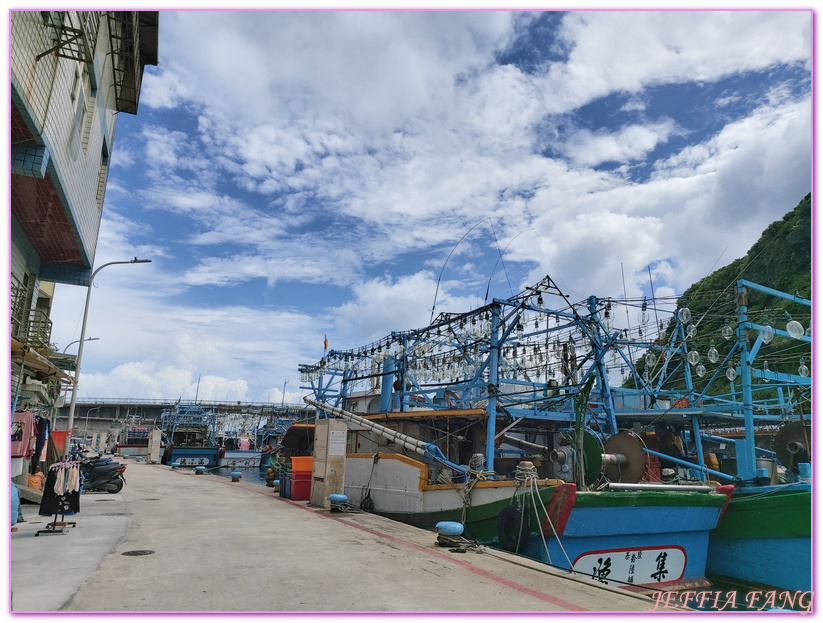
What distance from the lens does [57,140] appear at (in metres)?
10.5

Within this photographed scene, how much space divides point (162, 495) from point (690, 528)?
54.0 ft

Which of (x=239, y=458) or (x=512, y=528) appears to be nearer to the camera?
(x=512, y=528)

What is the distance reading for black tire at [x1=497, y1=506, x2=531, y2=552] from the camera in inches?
445

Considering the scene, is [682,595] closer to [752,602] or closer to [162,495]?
[752,602]

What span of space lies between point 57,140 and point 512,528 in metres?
12.4

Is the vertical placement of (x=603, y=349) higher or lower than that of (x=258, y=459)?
higher

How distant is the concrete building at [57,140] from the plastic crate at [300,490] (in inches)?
309

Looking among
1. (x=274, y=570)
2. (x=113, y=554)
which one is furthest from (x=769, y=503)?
(x=113, y=554)

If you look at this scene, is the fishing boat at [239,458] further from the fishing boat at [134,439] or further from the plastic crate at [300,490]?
the plastic crate at [300,490]

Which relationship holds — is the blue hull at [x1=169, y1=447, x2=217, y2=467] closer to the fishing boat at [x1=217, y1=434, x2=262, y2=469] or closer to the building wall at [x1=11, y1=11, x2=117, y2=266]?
the fishing boat at [x1=217, y1=434, x2=262, y2=469]

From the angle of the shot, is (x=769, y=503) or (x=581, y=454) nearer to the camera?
(x=581, y=454)

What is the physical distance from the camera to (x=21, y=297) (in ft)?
44.1

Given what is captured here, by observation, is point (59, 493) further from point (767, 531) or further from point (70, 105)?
point (767, 531)

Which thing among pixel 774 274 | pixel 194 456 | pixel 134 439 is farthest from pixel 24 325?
pixel 134 439
